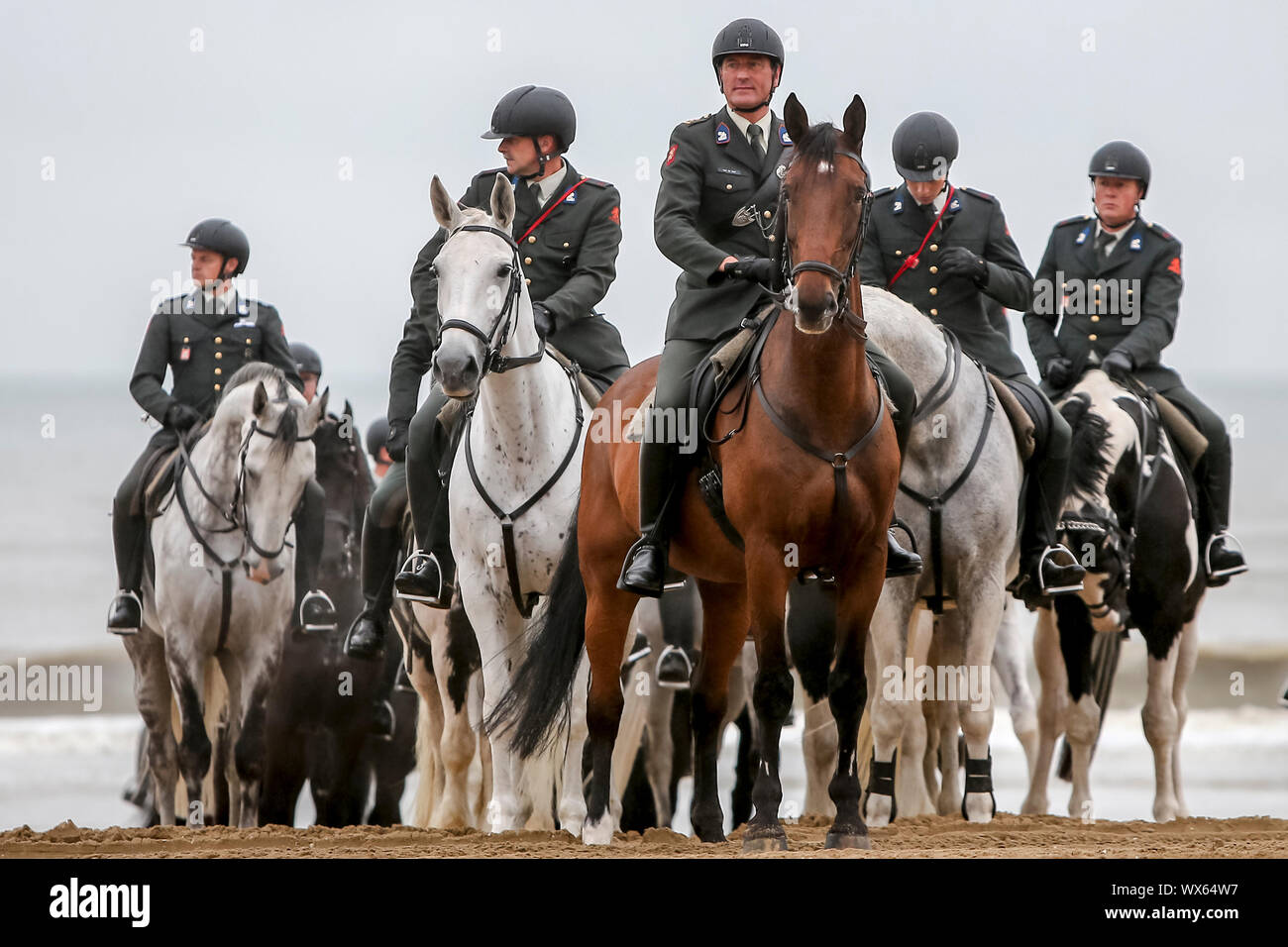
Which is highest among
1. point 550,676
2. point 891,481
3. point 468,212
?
point 468,212

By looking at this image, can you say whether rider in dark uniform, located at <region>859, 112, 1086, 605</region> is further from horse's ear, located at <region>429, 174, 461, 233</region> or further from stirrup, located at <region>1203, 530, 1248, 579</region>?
horse's ear, located at <region>429, 174, 461, 233</region>

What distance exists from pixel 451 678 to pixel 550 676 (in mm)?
1884

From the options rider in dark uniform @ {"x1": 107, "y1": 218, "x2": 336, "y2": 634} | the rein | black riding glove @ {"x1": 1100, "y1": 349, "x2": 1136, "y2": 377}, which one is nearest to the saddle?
rider in dark uniform @ {"x1": 107, "y1": 218, "x2": 336, "y2": 634}

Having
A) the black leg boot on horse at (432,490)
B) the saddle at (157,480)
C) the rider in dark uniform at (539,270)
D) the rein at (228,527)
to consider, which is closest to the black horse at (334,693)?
the saddle at (157,480)

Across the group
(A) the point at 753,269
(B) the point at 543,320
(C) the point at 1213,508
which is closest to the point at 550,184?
(B) the point at 543,320

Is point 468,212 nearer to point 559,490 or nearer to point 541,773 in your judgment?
point 559,490

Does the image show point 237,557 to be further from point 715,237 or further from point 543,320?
point 715,237

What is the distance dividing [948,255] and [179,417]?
5.04 meters

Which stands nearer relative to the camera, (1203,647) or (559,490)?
(559,490)

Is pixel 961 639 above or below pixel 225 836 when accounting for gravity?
above

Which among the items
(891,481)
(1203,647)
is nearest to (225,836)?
(891,481)

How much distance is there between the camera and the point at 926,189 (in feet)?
36.3

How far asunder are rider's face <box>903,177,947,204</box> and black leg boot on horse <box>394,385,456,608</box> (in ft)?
9.07

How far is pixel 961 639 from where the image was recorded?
10.1 meters
